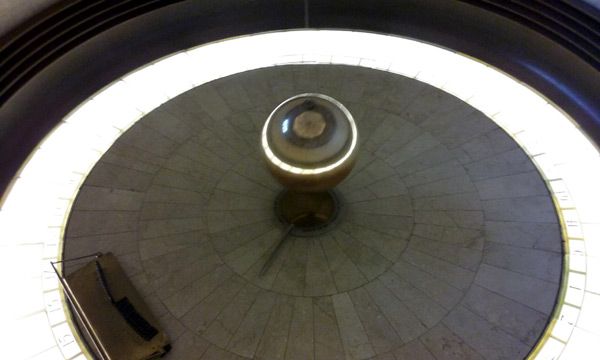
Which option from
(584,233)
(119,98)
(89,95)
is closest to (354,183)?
(584,233)

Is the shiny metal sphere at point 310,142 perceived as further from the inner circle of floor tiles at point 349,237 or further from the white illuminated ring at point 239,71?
the white illuminated ring at point 239,71

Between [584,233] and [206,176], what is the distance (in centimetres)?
501

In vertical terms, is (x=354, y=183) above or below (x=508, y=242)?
above

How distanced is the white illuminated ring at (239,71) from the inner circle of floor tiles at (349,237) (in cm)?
26

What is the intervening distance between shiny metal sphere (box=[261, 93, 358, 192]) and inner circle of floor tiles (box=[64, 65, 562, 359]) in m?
1.26

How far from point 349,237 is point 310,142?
5.49 feet

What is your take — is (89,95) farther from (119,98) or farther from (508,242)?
(508,242)

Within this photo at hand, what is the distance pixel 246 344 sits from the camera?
5.64 m

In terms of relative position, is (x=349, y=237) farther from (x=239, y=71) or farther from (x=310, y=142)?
(x=239, y=71)

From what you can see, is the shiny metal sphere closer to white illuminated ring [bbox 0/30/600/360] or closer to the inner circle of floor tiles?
the inner circle of floor tiles

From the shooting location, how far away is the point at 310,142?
18.0ft

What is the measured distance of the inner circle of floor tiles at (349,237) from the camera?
225 inches

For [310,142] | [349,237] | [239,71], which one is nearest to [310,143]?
[310,142]

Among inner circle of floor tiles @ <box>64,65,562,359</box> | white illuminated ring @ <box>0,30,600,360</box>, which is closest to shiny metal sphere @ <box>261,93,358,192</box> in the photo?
inner circle of floor tiles @ <box>64,65,562,359</box>
